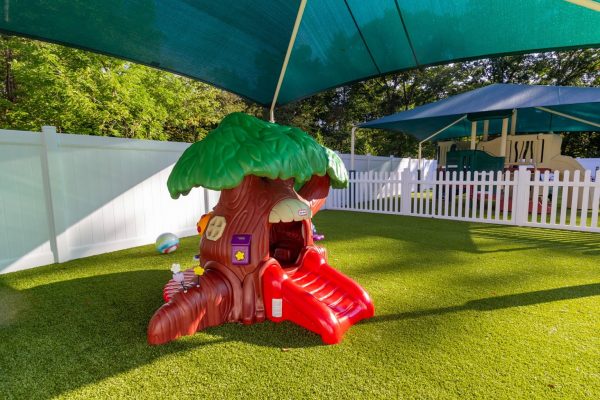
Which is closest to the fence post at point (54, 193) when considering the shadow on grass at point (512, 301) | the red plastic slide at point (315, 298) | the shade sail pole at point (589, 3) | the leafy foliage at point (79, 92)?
the red plastic slide at point (315, 298)

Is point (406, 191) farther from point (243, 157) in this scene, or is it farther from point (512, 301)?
point (243, 157)

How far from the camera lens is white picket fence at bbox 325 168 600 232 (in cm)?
610

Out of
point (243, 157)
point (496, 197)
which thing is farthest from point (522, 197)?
point (243, 157)

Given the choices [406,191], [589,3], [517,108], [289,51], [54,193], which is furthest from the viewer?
[406,191]

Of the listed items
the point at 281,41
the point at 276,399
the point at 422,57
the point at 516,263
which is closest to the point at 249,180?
the point at 276,399

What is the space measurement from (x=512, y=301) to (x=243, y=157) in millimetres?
2902

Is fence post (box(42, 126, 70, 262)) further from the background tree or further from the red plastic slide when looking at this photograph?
the background tree

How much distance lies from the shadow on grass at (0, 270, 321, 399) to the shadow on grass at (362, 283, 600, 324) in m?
0.89

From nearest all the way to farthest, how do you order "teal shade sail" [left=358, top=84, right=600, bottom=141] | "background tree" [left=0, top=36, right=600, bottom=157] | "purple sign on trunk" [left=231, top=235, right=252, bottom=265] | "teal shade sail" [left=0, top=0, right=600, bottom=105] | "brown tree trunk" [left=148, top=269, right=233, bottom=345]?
"brown tree trunk" [left=148, top=269, right=233, bottom=345] → "purple sign on trunk" [left=231, top=235, right=252, bottom=265] → "teal shade sail" [left=0, top=0, right=600, bottom=105] → "teal shade sail" [left=358, top=84, right=600, bottom=141] → "background tree" [left=0, top=36, right=600, bottom=157]

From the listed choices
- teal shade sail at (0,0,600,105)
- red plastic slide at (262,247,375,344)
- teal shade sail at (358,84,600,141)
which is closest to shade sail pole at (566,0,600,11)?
teal shade sail at (0,0,600,105)

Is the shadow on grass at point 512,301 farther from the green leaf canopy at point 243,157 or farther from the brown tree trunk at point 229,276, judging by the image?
the green leaf canopy at point 243,157

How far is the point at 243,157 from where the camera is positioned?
2340mm

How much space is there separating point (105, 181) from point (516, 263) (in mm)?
6157

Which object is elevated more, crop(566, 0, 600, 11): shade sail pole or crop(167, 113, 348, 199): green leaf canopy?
crop(566, 0, 600, 11): shade sail pole
